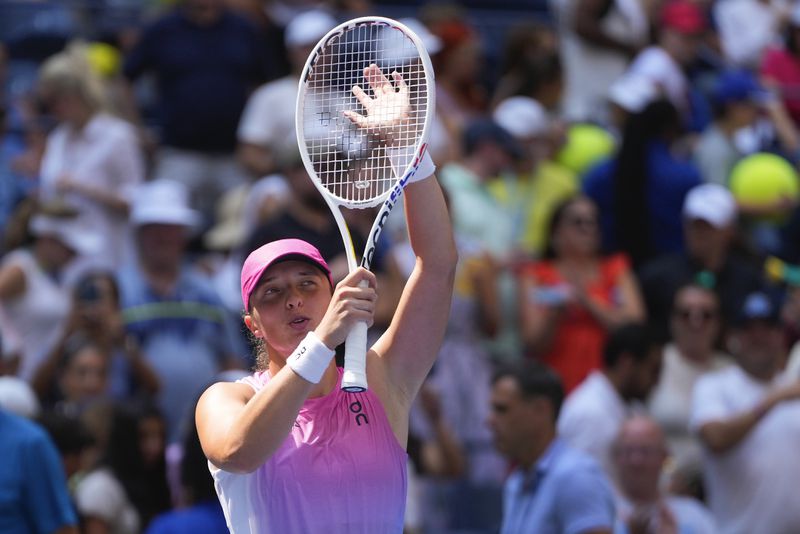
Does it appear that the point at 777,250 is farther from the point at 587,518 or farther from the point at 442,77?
the point at 587,518

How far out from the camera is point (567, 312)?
9039 mm

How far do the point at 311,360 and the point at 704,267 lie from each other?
20.1 feet

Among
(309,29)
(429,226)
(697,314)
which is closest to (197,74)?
(309,29)

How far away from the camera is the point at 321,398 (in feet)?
13.9

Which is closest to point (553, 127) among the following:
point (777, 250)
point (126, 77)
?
point (777, 250)

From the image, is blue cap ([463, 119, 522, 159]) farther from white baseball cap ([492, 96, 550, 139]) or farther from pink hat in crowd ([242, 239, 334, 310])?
pink hat in crowd ([242, 239, 334, 310])

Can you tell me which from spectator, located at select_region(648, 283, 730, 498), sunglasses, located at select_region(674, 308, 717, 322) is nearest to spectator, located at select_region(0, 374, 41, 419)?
spectator, located at select_region(648, 283, 730, 498)

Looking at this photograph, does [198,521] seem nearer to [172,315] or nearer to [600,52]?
[172,315]

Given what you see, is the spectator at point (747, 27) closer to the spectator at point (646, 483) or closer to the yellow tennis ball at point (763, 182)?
the yellow tennis ball at point (763, 182)

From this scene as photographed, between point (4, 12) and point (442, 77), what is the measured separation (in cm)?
353

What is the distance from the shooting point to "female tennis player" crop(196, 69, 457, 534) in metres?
3.88

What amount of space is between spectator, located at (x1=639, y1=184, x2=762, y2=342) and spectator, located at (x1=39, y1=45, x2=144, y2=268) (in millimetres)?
3225

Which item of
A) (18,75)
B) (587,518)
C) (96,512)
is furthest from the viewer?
(18,75)

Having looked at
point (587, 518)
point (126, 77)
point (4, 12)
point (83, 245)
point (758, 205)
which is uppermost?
point (4, 12)
